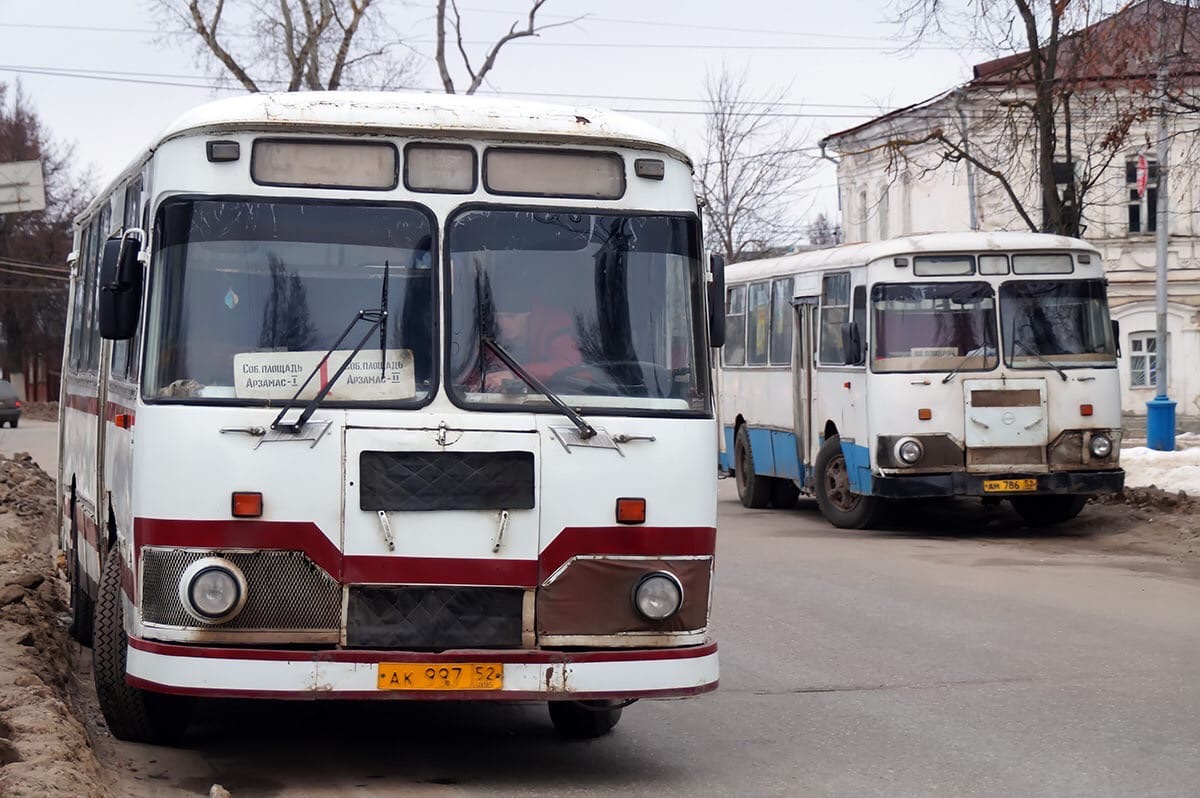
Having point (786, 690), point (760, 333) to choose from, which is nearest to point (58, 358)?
point (760, 333)

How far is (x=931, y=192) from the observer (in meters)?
50.4

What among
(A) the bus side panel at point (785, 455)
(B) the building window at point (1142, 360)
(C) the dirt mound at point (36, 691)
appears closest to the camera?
(C) the dirt mound at point (36, 691)

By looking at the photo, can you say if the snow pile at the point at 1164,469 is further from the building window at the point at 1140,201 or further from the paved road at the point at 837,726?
the building window at the point at 1140,201

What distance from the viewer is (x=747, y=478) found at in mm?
24250

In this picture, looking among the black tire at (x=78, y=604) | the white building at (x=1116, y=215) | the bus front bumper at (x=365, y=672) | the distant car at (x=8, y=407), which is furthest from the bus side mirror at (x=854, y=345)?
the distant car at (x=8, y=407)

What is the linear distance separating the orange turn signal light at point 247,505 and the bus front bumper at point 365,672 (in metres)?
0.54

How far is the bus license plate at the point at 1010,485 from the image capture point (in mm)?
18797

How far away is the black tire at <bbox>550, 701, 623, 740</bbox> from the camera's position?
338 inches

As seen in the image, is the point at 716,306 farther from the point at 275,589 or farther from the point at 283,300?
the point at 275,589

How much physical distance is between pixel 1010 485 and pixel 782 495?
218 inches

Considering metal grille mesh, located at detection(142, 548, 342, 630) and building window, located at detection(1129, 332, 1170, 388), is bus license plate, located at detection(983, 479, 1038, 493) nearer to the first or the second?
metal grille mesh, located at detection(142, 548, 342, 630)

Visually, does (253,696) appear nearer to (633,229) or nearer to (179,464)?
(179,464)

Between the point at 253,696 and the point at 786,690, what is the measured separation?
3.69 meters

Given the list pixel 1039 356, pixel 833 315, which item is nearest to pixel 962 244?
pixel 1039 356
